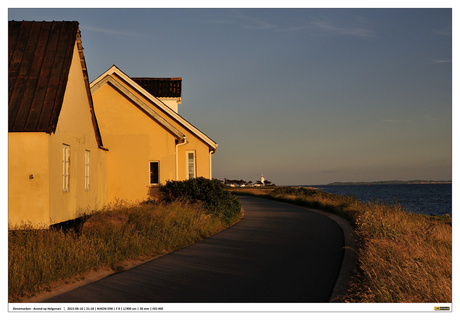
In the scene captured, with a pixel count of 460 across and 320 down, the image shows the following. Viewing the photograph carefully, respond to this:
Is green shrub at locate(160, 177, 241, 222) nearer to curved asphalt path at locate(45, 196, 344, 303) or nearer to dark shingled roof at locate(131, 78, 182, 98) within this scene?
curved asphalt path at locate(45, 196, 344, 303)

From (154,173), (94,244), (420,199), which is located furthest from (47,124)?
(420,199)

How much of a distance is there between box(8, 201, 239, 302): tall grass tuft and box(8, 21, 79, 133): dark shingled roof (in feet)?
9.51

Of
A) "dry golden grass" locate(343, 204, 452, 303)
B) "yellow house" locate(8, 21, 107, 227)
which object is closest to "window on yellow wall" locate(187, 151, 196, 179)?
"yellow house" locate(8, 21, 107, 227)

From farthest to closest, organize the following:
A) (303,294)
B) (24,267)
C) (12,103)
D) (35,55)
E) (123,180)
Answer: (123,180)
(35,55)
(12,103)
(24,267)
(303,294)

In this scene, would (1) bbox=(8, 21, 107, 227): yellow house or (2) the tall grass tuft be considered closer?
(2) the tall grass tuft

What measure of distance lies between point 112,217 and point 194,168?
10.8 metres

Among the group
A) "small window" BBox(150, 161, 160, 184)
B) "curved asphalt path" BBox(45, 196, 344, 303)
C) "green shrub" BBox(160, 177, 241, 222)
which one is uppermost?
"small window" BBox(150, 161, 160, 184)

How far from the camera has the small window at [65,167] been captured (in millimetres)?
11695

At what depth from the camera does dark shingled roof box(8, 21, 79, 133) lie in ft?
33.7

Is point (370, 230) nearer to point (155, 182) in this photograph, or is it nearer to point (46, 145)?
point (46, 145)

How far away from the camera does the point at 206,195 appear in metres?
16.5

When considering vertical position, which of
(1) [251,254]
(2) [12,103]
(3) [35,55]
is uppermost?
(3) [35,55]

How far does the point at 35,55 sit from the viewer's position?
11.5 meters

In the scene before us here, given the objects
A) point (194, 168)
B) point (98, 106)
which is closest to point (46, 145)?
point (98, 106)
